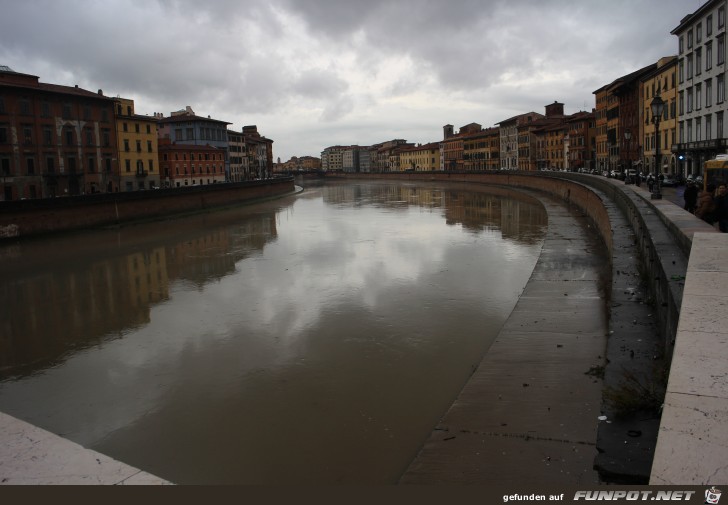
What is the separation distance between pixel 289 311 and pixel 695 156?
42869 millimetres

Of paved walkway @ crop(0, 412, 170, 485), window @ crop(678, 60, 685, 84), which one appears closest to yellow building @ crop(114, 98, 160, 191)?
window @ crop(678, 60, 685, 84)

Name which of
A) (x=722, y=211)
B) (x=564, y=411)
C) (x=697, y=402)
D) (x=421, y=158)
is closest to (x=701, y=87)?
(x=722, y=211)

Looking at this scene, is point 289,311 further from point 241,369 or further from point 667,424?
point 667,424

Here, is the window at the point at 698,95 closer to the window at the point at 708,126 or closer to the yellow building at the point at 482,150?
the window at the point at 708,126

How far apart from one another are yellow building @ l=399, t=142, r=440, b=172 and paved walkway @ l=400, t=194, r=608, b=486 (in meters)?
161

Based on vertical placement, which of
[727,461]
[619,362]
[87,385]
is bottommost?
[87,385]

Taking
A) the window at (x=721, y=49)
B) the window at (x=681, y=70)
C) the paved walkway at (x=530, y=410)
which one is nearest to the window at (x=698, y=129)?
the window at (x=681, y=70)

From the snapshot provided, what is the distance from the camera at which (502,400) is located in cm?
886

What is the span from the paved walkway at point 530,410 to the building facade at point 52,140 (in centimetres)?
4816

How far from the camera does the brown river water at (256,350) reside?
868cm

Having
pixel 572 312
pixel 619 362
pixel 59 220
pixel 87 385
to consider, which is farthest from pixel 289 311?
pixel 59 220

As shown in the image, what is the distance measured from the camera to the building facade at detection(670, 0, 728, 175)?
43.0m

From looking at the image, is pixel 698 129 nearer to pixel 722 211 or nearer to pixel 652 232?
pixel 722 211

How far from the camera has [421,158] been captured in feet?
591
